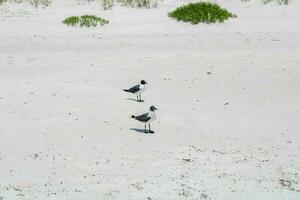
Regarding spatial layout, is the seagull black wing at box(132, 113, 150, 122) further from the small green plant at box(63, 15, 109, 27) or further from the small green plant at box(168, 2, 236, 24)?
the small green plant at box(168, 2, 236, 24)

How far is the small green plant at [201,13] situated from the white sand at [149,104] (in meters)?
0.34

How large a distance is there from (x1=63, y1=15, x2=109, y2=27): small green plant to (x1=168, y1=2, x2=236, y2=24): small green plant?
8.99 ft

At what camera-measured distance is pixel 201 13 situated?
978 inches

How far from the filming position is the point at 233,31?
23906mm

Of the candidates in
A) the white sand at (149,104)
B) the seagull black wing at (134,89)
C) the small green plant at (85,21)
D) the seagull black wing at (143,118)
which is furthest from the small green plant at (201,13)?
the seagull black wing at (143,118)

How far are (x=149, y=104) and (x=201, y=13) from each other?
941 centimetres

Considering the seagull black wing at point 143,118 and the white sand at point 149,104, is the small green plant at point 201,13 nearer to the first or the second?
the white sand at point 149,104

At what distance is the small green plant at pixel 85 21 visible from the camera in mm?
24125

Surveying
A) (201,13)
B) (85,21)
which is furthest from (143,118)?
(201,13)

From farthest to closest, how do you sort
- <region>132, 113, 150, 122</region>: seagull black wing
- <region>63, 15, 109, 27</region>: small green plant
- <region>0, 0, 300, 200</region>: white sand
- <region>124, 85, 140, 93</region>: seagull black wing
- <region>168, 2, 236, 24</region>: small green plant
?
<region>168, 2, 236, 24</region>: small green plant
<region>63, 15, 109, 27</region>: small green plant
<region>124, 85, 140, 93</region>: seagull black wing
<region>132, 113, 150, 122</region>: seagull black wing
<region>0, 0, 300, 200</region>: white sand

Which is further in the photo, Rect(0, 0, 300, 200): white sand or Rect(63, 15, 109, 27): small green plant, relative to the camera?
Rect(63, 15, 109, 27): small green plant

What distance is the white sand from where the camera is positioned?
1155 centimetres

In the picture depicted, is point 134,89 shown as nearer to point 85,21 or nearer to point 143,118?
point 143,118

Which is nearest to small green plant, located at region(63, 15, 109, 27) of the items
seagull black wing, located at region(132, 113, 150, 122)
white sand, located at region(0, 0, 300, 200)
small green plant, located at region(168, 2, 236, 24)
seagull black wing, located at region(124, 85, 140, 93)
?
white sand, located at region(0, 0, 300, 200)
